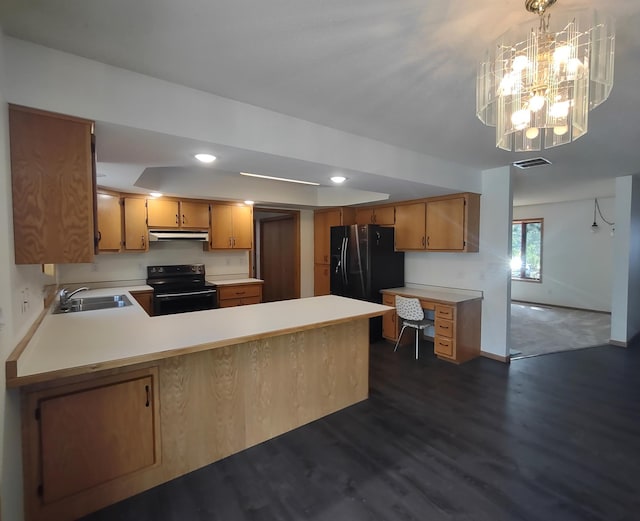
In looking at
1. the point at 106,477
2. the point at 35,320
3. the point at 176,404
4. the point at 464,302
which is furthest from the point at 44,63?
the point at 464,302

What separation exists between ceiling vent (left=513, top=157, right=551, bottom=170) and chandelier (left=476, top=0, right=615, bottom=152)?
2.43 metres

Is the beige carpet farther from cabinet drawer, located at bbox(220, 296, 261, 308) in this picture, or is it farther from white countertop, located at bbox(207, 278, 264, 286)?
white countertop, located at bbox(207, 278, 264, 286)

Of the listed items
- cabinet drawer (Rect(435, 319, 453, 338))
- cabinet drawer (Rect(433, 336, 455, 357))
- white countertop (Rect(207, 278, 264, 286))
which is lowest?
cabinet drawer (Rect(433, 336, 455, 357))

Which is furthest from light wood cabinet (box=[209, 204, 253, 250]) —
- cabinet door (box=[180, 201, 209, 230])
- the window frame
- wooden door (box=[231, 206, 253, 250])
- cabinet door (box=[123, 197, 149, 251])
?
the window frame

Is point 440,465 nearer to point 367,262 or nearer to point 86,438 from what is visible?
point 86,438

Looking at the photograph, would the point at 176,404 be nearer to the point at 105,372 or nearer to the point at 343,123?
the point at 105,372

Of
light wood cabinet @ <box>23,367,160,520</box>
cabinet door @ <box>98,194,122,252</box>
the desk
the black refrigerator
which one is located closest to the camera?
light wood cabinet @ <box>23,367,160,520</box>

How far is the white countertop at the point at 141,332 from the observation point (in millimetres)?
1569

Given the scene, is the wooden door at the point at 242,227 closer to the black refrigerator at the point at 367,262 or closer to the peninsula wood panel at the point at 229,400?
the black refrigerator at the point at 367,262

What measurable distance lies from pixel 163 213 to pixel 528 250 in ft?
26.5

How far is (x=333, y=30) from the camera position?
1447 millimetres

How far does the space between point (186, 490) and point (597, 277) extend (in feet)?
27.3

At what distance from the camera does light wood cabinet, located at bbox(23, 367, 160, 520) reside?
166 cm

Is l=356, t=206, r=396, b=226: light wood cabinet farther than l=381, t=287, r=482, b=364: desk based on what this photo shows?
Yes
